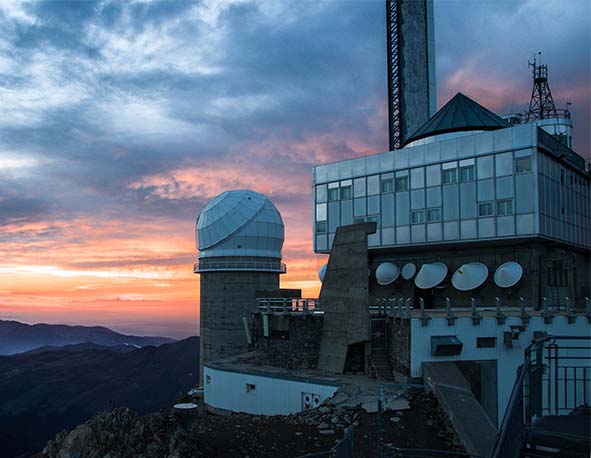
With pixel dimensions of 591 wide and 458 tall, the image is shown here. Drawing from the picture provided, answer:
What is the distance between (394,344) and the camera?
2388cm

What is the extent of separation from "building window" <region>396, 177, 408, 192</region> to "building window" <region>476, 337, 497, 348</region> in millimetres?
13432

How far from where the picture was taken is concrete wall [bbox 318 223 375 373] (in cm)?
2502

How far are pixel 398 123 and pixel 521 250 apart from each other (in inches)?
1156

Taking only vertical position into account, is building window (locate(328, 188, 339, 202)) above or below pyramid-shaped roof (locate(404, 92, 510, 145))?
below

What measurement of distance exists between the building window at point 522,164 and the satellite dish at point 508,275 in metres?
5.13

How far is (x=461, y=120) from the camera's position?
35.5 m

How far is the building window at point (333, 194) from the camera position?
37.0 metres

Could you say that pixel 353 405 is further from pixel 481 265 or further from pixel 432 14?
pixel 432 14

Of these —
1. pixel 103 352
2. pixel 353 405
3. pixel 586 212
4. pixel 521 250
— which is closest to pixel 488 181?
pixel 521 250

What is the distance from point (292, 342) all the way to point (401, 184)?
12749mm

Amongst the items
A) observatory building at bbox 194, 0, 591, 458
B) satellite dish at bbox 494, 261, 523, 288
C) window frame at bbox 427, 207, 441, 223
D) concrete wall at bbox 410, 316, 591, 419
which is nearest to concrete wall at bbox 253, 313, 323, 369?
observatory building at bbox 194, 0, 591, 458

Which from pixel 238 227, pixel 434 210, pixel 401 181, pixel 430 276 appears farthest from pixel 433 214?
pixel 238 227

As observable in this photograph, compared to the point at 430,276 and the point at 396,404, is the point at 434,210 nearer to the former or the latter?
the point at 430,276

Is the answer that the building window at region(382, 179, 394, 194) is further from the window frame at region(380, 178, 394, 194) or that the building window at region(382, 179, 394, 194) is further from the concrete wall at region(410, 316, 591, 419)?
the concrete wall at region(410, 316, 591, 419)
